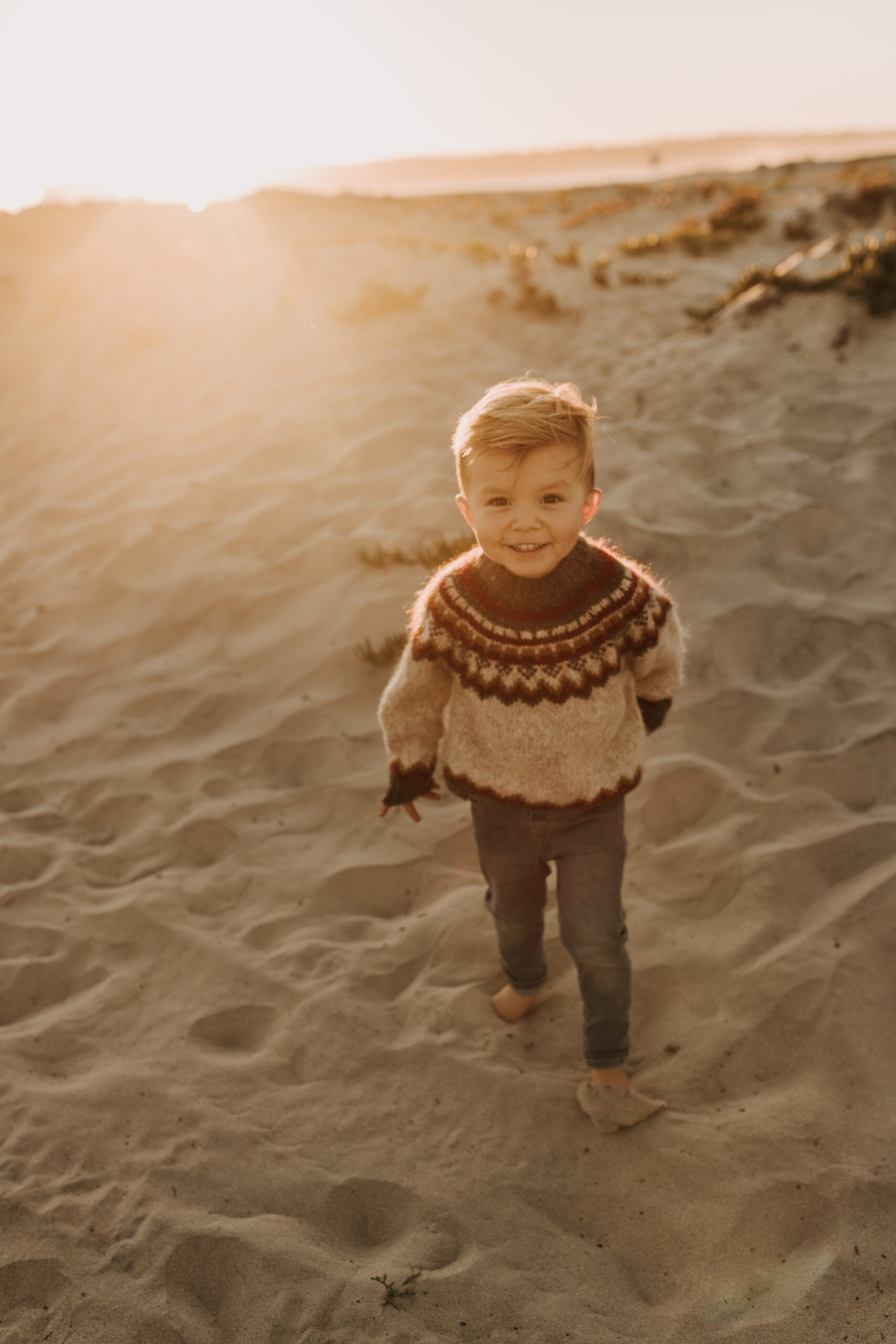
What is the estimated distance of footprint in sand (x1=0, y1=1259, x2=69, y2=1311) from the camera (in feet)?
6.72

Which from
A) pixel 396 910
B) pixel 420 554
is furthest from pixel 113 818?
pixel 420 554

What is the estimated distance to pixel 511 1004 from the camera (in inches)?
110

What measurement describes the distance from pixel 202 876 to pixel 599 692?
1990mm

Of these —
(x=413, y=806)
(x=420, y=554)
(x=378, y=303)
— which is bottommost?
(x=420, y=554)

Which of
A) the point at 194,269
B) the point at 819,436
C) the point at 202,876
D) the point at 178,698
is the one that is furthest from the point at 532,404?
the point at 194,269

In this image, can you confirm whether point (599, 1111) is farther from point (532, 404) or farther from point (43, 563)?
point (43, 563)

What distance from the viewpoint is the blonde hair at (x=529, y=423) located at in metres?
1.87

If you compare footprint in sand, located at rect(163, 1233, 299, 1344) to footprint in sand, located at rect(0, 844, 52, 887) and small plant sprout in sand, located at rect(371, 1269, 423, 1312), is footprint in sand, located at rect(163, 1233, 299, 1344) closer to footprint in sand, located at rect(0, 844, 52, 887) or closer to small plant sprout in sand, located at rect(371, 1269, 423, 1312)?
small plant sprout in sand, located at rect(371, 1269, 423, 1312)

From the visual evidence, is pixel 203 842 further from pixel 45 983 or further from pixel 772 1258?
pixel 772 1258

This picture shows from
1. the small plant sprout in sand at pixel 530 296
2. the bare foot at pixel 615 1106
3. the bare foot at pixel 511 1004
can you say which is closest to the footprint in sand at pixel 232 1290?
the bare foot at pixel 615 1106

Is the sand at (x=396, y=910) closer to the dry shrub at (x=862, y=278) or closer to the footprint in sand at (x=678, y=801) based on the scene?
the footprint in sand at (x=678, y=801)

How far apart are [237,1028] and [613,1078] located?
1.19 metres

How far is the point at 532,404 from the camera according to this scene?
187cm

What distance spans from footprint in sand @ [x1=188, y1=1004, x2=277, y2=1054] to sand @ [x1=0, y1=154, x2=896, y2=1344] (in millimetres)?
17
